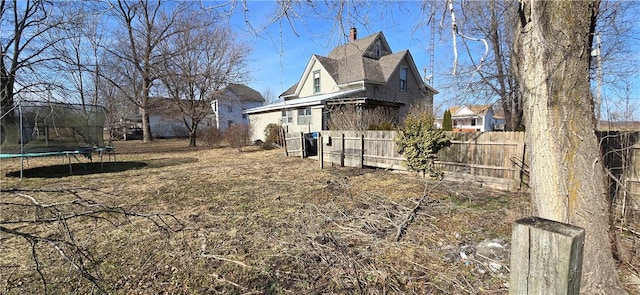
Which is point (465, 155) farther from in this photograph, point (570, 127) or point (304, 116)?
point (304, 116)

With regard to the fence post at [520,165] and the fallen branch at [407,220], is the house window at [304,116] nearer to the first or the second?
the fence post at [520,165]

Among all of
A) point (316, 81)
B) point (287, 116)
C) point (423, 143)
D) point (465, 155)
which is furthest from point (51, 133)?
point (316, 81)

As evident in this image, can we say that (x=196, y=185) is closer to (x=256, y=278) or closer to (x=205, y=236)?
(x=205, y=236)

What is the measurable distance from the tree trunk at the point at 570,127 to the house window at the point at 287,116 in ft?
60.1

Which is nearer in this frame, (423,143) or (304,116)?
(423,143)

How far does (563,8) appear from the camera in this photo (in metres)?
2.06

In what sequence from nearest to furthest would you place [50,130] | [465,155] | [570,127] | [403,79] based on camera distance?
[570,127] < [465,155] < [50,130] < [403,79]

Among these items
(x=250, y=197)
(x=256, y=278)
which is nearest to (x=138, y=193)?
(x=250, y=197)

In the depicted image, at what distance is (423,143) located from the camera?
8.12 metres

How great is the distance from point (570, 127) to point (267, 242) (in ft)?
11.1

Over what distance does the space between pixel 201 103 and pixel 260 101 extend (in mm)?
22469

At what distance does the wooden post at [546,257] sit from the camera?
1055 millimetres

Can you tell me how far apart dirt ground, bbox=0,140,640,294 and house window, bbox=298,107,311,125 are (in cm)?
1206

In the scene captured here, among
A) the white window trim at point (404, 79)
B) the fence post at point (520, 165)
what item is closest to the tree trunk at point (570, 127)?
the fence post at point (520, 165)
